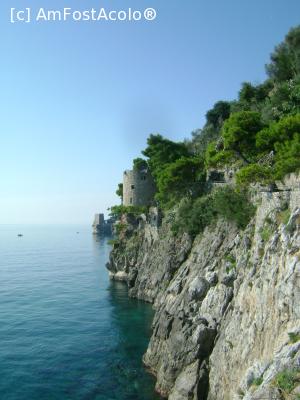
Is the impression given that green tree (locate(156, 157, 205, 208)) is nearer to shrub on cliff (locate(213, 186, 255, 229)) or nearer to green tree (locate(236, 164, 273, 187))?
shrub on cliff (locate(213, 186, 255, 229))

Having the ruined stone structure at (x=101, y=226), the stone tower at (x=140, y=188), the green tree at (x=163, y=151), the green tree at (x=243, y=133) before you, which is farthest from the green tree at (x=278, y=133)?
the ruined stone structure at (x=101, y=226)

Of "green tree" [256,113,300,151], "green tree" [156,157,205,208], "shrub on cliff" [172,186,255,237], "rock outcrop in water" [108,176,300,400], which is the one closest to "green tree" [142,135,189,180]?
"green tree" [156,157,205,208]

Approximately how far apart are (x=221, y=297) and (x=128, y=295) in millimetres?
24344

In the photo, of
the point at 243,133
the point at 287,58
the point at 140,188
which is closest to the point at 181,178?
the point at 140,188

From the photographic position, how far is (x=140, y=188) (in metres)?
55.1

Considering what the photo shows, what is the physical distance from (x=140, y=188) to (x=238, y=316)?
36.6 metres

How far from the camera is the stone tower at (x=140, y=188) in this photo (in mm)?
54938

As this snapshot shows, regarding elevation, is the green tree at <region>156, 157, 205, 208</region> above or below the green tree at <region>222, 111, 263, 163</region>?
below

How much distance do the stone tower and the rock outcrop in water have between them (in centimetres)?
2147

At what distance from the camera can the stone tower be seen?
5494cm

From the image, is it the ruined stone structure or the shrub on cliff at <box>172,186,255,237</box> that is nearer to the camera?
the shrub on cliff at <box>172,186,255,237</box>

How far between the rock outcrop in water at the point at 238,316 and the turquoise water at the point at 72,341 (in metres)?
2.84

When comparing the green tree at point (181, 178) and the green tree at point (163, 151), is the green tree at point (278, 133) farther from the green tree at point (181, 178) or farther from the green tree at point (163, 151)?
the green tree at point (163, 151)

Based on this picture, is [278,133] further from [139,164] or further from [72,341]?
[139,164]
